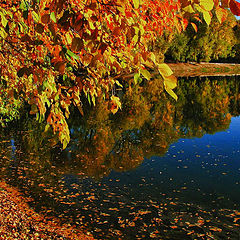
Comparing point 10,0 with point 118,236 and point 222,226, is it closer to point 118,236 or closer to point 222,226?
point 118,236

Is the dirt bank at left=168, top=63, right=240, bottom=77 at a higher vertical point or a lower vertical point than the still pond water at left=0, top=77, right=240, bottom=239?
higher

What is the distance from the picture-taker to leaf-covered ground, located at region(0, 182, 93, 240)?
6.48 meters

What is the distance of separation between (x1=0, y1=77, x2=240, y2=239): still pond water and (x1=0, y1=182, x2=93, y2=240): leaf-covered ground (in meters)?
0.34

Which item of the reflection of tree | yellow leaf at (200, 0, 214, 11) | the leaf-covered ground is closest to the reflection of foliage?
the reflection of tree

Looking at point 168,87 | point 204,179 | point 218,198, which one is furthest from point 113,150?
point 168,87

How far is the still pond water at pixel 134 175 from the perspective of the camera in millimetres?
7578

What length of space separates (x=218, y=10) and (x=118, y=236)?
Answer: 639 cm

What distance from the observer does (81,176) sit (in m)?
10.5

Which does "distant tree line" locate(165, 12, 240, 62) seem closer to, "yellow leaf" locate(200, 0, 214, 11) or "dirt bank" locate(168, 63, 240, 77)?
"dirt bank" locate(168, 63, 240, 77)

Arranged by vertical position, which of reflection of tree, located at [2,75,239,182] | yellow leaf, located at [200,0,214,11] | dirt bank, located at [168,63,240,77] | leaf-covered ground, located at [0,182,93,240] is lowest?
leaf-covered ground, located at [0,182,93,240]

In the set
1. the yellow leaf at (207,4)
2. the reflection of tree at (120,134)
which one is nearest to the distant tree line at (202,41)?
the reflection of tree at (120,134)

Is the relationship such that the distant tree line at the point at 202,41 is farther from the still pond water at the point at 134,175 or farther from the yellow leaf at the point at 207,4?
the yellow leaf at the point at 207,4

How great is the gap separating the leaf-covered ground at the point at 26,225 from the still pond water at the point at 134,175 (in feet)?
1.10

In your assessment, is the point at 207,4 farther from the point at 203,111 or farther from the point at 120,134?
the point at 203,111
